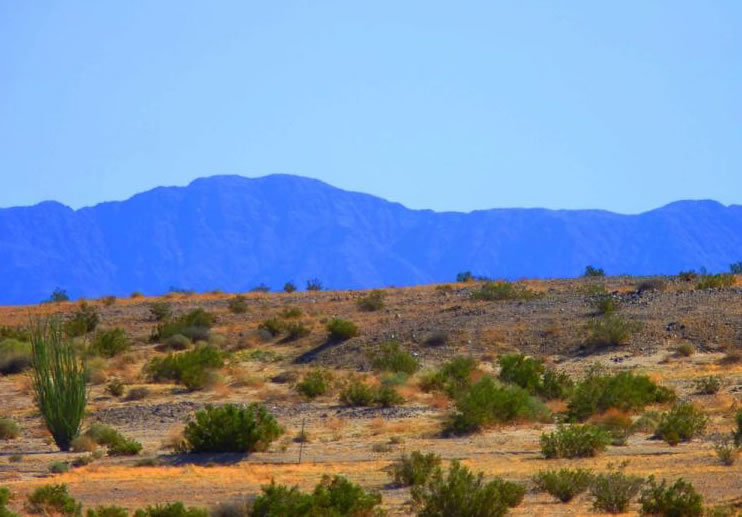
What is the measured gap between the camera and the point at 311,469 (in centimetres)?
2123

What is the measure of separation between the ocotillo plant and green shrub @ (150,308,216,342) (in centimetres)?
1935

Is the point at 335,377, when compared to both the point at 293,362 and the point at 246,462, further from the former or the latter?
the point at 246,462

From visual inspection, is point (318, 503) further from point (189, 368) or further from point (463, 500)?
point (189, 368)

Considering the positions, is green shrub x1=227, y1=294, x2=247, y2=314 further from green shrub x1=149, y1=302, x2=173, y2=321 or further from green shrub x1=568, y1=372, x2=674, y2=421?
green shrub x1=568, y1=372, x2=674, y2=421

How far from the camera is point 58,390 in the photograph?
25.4 meters

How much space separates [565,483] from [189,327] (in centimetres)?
2983

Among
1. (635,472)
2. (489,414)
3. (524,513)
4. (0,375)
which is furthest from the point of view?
(0,375)

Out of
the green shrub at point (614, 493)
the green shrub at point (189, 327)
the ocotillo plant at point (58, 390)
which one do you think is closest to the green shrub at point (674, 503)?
the green shrub at point (614, 493)

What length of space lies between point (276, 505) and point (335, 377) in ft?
64.9

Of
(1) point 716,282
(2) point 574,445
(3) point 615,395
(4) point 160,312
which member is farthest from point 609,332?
(4) point 160,312

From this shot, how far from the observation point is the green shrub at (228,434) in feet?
75.8

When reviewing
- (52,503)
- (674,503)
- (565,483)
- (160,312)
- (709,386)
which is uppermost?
(160,312)

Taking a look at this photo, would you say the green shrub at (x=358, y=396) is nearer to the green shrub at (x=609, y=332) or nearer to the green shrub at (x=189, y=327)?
the green shrub at (x=609, y=332)

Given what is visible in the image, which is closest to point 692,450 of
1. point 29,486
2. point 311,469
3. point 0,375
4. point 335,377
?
point 311,469
